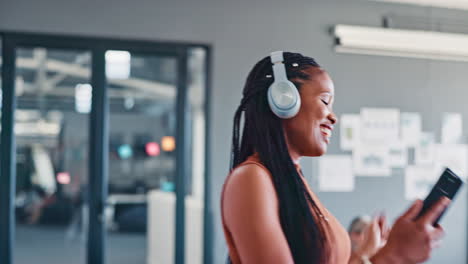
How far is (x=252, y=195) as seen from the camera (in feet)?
2.61

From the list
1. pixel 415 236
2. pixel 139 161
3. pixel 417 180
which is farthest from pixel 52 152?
pixel 415 236

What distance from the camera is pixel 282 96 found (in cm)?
82

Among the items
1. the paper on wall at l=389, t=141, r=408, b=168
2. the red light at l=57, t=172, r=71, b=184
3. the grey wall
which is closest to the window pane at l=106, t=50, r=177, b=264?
the red light at l=57, t=172, r=71, b=184

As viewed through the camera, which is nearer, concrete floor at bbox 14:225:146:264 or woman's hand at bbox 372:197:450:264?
woman's hand at bbox 372:197:450:264

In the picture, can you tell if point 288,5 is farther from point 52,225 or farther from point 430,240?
point 52,225

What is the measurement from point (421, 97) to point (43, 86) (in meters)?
3.14

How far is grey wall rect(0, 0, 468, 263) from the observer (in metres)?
3.71

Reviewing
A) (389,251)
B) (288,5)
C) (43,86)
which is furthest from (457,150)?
(389,251)

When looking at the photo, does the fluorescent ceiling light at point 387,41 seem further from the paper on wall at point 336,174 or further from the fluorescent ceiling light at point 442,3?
the paper on wall at point 336,174

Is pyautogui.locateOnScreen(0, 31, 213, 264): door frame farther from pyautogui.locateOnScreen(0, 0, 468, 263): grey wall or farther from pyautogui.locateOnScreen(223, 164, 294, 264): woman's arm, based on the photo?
pyautogui.locateOnScreen(223, 164, 294, 264): woman's arm

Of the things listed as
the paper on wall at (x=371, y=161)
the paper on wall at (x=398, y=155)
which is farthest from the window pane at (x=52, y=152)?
the paper on wall at (x=398, y=155)

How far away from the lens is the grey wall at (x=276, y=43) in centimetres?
371

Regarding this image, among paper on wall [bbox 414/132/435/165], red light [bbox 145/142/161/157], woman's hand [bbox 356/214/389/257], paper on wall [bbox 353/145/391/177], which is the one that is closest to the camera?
woman's hand [bbox 356/214/389/257]

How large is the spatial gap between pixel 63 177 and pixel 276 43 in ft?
7.91
